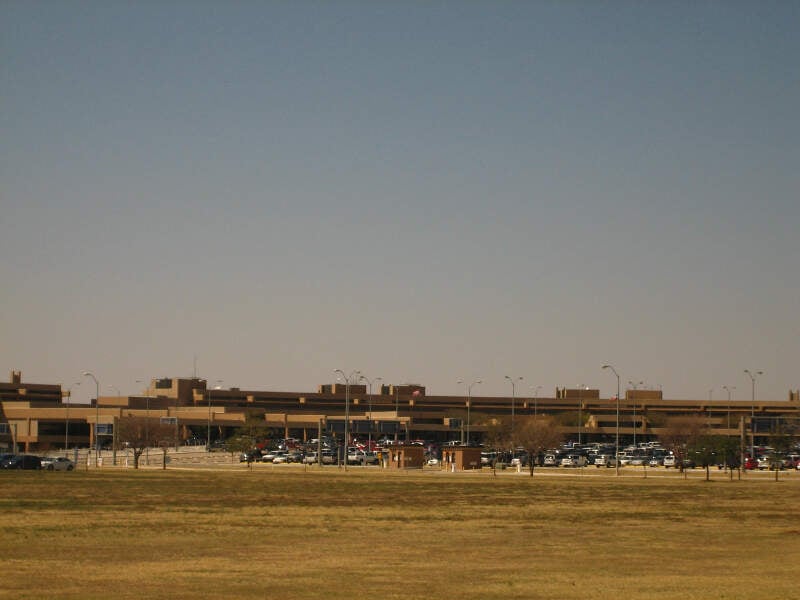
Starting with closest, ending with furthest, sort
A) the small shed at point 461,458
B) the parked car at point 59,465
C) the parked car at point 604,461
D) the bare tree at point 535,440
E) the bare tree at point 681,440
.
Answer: the bare tree at point 535,440 < the parked car at point 59,465 < the bare tree at point 681,440 < the small shed at point 461,458 < the parked car at point 604,461

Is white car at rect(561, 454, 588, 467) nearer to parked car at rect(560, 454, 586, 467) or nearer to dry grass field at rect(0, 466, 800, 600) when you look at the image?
parked car at rect(560, 454, 586, 467)

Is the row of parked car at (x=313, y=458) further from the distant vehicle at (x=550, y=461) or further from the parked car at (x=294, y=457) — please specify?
the distant vehicle at (x=550, y=461)

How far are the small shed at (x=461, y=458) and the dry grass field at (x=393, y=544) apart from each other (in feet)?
145

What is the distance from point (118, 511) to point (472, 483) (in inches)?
1458

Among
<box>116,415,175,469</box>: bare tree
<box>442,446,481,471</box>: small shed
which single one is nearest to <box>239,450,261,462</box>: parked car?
<box>116,415,175,469</box>: bare tree

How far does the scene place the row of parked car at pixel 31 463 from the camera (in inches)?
4284

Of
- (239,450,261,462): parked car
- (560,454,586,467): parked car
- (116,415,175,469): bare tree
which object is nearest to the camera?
(116,415,175,469): bare tree

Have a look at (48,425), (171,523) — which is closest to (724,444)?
(171,523)

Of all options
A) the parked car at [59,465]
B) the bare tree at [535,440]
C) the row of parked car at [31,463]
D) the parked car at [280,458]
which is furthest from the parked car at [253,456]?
the bare tree at [535,440]

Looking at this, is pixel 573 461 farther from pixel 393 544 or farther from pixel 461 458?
pixel 393 544

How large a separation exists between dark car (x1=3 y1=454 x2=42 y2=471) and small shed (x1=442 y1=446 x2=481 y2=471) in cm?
3759

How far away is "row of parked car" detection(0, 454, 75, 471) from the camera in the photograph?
108812 mm

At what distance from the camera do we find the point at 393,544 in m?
39.5

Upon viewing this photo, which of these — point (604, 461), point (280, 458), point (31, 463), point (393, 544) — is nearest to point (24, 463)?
point (31, 463)
